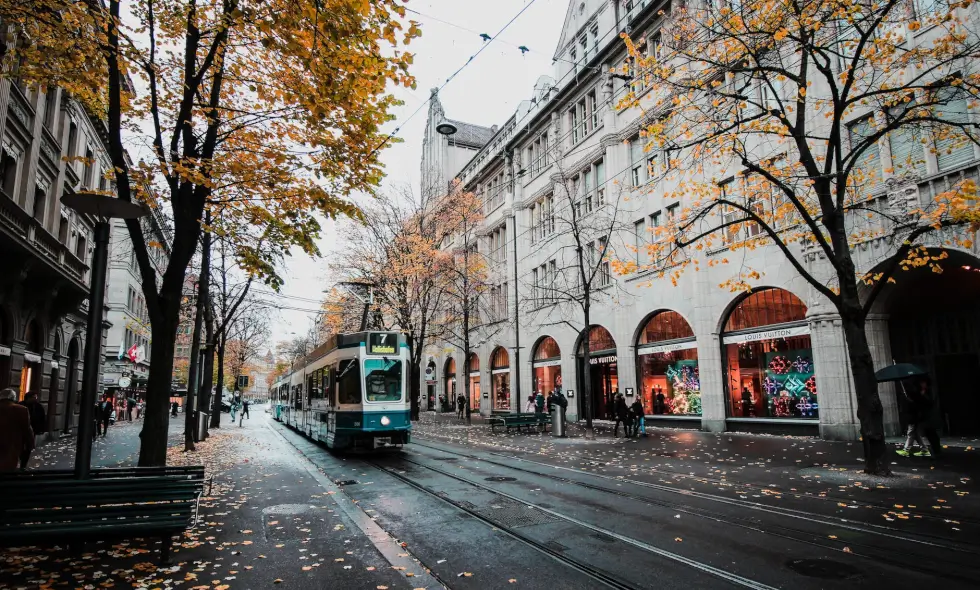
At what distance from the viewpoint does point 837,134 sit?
11.0m

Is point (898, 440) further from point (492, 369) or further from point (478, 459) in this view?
point (492, 369)

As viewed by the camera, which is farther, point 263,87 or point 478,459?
point 478,459

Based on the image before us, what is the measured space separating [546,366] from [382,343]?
1825cm

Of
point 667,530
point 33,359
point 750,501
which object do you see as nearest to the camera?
point 667,530

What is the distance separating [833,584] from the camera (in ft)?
16.6

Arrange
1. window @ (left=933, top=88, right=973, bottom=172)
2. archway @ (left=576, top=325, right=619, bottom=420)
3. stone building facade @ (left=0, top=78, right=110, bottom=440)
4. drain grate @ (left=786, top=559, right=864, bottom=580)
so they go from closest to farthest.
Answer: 1. drain grate @ (left=786, top=559, right=864, bottom=580)
2. window @ (left=933, top=88, right=973, bottom=172)
3. stone building facade @ (left=0, top=78, right=110, bottom=440)
4. archway @ (left=576, top=325, right=619, bottom=420)

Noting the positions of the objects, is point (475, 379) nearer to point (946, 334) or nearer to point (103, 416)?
point (103, 416)

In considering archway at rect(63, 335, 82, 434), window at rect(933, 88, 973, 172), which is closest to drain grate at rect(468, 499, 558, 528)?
window at rect(933, 88, 973, 172)

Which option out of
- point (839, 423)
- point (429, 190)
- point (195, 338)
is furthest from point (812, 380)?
point (429, 190)

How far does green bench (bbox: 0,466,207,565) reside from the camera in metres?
5.14

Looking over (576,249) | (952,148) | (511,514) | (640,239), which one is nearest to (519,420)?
(576,249)

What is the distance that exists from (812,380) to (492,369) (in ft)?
77.9

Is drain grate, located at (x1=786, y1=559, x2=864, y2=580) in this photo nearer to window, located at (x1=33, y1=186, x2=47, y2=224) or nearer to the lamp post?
the lamp post

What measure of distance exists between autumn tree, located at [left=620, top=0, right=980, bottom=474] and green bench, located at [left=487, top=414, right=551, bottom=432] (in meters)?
8.97
